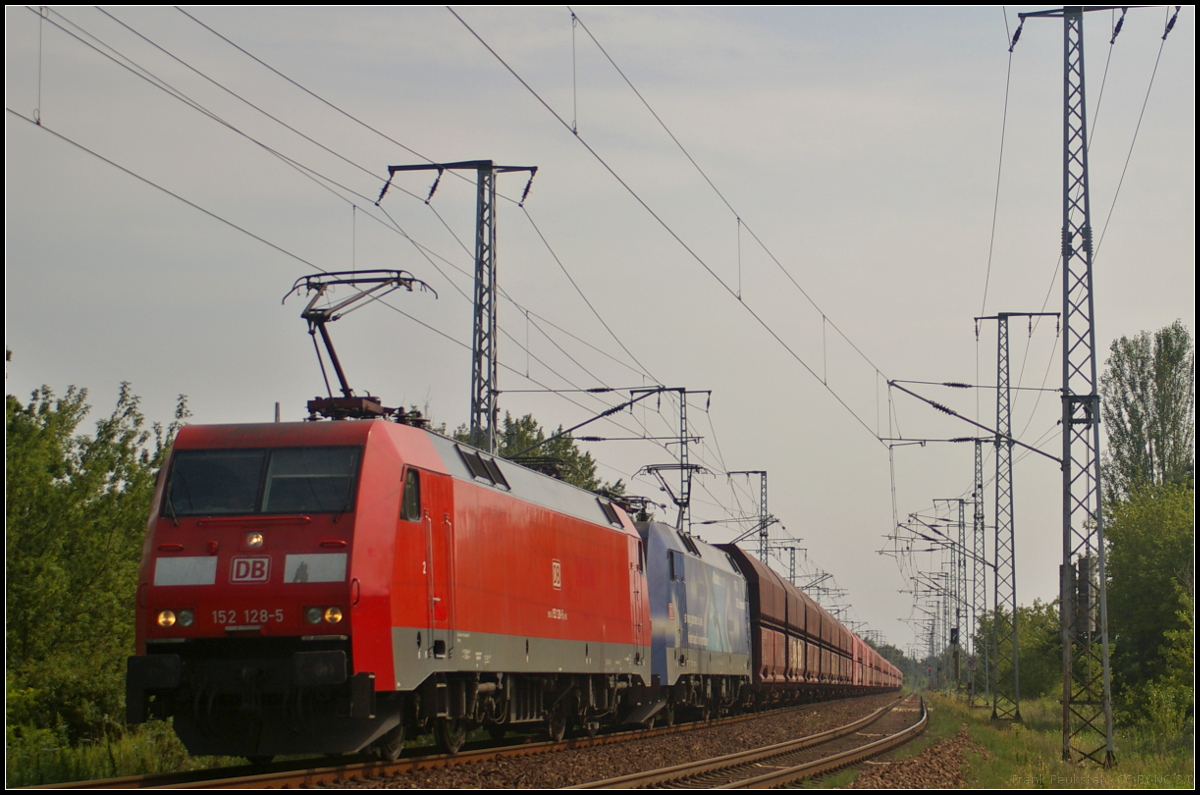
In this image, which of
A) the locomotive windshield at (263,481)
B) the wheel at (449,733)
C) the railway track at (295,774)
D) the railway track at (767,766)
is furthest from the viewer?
the wheel at (449,733)

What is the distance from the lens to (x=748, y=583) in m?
36.2

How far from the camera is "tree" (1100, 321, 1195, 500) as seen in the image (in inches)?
2381

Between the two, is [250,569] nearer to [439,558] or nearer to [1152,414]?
[439,558]

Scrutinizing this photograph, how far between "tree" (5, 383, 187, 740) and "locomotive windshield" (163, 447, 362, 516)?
9673 mm

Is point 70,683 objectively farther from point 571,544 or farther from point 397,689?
point 397,689

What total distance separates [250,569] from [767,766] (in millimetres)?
8790

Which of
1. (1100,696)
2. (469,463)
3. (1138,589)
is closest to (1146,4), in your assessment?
(1100,696)

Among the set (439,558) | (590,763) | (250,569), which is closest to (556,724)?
(590,763)

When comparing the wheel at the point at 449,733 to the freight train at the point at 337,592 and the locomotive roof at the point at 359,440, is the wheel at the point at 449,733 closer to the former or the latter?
the freight train at the point at 337,592

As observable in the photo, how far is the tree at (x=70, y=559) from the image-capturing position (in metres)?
22.3

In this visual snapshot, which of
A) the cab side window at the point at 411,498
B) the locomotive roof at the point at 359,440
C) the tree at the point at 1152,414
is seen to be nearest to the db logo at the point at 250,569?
the locomotive roof at the point at 359,440

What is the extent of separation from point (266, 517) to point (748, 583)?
81.3 feet

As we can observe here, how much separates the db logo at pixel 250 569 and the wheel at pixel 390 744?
267cm

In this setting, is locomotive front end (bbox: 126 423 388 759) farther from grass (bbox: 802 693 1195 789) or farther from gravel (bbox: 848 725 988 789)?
grass (bbox: 802 693 1195 789)
